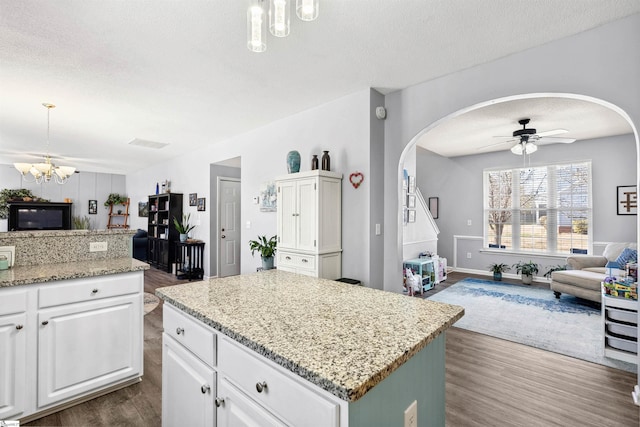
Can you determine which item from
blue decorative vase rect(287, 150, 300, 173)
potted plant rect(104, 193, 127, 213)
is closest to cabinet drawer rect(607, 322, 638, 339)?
blue decorative vase rect(287, 150, 300, 173)

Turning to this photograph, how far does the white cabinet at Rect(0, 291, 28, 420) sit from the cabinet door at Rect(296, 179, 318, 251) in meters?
2.24

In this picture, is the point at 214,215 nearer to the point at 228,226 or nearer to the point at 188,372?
the point at 228,226

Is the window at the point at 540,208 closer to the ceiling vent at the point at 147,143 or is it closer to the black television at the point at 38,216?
the ceiling vent at the point at 147,143

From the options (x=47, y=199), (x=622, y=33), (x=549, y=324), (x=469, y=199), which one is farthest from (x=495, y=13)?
(x=47, y=199)

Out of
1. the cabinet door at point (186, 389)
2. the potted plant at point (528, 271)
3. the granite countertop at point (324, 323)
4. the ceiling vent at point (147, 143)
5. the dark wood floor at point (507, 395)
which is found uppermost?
the ceiling vent at point (147, 143)

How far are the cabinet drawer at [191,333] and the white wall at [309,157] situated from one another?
7.36 ft

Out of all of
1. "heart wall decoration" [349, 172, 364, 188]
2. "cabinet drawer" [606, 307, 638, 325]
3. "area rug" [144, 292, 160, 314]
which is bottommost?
"area rug" [144, 292, 160, 314]

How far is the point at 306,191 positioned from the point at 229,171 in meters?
3.37

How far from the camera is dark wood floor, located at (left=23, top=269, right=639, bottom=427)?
195 cm

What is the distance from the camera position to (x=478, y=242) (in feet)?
22.1

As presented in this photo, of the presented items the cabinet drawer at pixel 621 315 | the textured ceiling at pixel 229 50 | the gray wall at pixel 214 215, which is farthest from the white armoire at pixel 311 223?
the gray wall at pixel 214 215

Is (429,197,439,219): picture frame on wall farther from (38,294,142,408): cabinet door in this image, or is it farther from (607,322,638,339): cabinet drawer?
(38,294,142,408): cabinet door

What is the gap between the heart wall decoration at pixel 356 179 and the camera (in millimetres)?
3420

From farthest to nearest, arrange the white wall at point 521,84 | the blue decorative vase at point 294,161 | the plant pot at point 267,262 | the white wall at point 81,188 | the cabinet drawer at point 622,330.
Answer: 1. the white wall at point 81,188
2. the plant pot at point 267,262
3. the blue decorative vase at point 294,161
4. the cabinet drawer at point 622,330
5. the white wall at point 521,84
